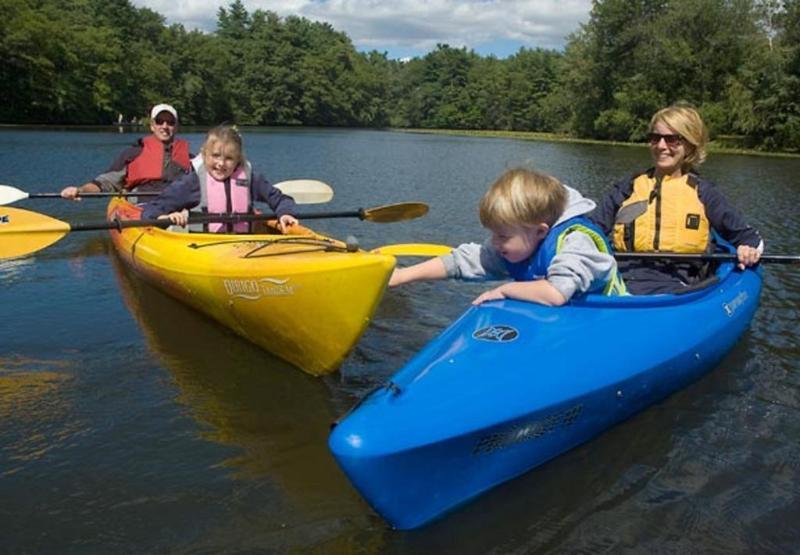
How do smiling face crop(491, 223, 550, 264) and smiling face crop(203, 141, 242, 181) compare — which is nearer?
smiling face crop(491, 223, 550, 264)

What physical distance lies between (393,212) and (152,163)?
2967 millimetres

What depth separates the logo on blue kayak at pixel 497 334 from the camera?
114 inches

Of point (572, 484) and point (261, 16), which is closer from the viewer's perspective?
point (572, 484)

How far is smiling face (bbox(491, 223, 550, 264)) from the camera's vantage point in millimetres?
2916

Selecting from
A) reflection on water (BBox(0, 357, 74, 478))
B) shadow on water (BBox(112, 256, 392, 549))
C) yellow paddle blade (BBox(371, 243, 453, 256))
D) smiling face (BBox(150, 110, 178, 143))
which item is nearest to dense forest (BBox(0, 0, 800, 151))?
smiling face (BBox(150, 110, 178, 143))

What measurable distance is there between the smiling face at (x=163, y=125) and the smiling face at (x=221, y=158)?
2477 millimetres

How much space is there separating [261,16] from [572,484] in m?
101

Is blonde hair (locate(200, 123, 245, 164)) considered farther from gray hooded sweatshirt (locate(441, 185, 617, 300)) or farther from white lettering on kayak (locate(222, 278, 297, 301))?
gray hooded sweatshirt (locate(441, 185, 617, 300))

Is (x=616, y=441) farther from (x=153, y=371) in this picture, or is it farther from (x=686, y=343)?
(x=153, y=371)

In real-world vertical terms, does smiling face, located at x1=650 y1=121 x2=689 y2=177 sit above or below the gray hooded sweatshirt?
above

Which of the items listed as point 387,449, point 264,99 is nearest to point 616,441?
point 387,449

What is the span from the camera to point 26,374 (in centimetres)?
419

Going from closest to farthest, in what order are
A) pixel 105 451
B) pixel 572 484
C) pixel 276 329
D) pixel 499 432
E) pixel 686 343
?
pixel 499 432 < pixel 572 484 < pixel 105 451 < pixel 686 343 < pixel 276 329

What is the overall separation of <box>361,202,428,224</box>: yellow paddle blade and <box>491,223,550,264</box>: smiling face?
3.16 m
